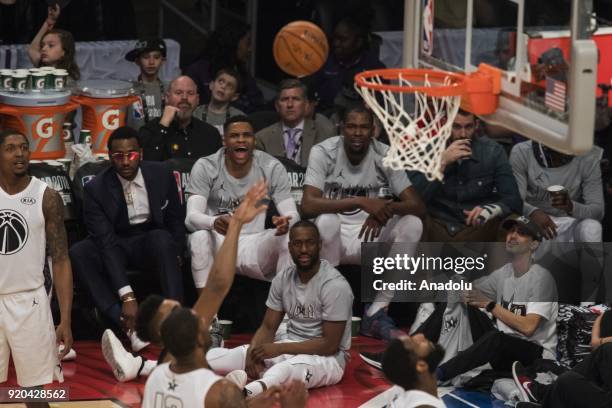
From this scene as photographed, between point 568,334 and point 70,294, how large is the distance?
3.26m

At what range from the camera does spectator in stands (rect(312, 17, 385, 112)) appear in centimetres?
1212

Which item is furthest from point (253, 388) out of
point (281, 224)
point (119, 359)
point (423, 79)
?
point (423, 79)

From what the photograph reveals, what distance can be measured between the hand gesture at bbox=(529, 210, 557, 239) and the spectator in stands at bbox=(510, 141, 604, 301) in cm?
1

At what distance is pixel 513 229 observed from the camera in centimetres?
977

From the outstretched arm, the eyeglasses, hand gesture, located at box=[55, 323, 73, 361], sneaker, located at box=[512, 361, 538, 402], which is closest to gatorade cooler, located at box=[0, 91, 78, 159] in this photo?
the eyeglasses

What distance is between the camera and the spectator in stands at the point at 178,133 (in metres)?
11.0

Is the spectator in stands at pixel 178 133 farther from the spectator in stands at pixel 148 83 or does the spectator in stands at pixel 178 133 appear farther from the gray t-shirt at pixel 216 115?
the gray t-shirt at pixel 216 115

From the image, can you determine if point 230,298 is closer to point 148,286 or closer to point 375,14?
point 148,286

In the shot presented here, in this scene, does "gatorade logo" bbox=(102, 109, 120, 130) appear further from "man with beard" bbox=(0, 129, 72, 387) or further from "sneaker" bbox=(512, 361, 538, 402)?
"sneaker" bbox=(512, 361, 538, 402)

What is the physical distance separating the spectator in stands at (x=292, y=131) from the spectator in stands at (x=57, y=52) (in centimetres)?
158

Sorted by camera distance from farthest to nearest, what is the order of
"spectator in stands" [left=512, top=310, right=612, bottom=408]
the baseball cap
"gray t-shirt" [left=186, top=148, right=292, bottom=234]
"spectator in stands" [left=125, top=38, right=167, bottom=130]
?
1. "spectator in stands" [left=125, top=38, right=167, bottom=130]
2. "gray t-shirt" [left=186, top=148, right=292, bottom=234]
3. the baseball cap
4. "spectator in stands" [left=512, top=310, right=612, bottom=408]

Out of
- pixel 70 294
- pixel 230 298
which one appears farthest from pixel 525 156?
pixel 70 294

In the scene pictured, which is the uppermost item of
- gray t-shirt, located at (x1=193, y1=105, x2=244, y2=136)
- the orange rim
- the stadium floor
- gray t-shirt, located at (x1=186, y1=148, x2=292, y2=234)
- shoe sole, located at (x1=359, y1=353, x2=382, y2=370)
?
the orange rim

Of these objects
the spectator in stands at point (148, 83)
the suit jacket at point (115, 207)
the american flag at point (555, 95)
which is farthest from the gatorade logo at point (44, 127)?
the american flag at point (555, 95)
